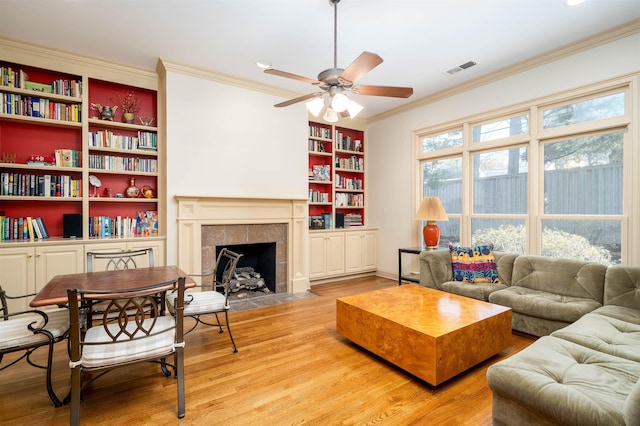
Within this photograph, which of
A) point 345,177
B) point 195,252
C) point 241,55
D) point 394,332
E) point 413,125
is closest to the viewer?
point 394,332

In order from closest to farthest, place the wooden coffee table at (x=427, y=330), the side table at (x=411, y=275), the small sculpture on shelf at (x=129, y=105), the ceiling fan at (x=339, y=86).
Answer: the wooden coffee table at (x=427, y=330), the ceiling fan at (x=339, y=86), the small sculpture on shelf at (x=129, y=105), the side table at (x=411, y=275)

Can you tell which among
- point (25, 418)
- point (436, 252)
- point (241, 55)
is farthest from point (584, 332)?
point (241, 55)

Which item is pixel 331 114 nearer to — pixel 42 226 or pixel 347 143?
pixel 347 143

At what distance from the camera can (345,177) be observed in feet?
20.0

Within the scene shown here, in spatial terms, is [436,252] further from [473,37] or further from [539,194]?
[473,37]

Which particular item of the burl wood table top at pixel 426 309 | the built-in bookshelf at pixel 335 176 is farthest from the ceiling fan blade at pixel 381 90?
the built-in bookshelf at pixel 335 176

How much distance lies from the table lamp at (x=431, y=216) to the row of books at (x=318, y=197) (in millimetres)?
1730

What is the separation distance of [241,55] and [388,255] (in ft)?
12.9

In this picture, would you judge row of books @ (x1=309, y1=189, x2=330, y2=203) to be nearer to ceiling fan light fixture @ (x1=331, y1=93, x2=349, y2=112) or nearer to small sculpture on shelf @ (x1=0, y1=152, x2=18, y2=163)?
ceiling fan light fixture @ (x1=331, y1=93, x2=349, y2=112)

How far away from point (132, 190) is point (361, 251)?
12.2 feet

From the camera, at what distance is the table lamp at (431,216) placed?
4.43 meters

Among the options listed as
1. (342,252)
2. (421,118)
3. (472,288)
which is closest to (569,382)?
(472,288)

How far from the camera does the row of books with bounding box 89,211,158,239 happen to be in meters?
3.73

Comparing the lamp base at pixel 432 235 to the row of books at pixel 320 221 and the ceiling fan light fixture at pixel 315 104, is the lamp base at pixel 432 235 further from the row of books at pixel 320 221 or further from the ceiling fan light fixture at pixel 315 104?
the ceiling fan light fixture at pixel 315 104
